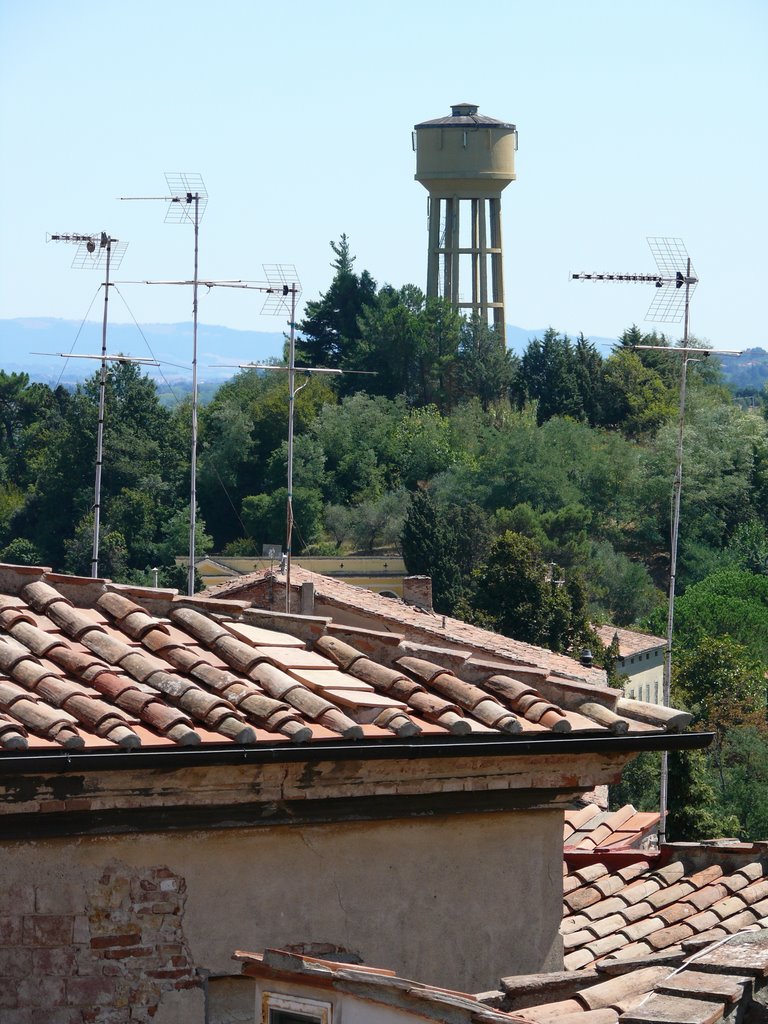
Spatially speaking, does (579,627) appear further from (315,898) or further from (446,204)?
(315,898)

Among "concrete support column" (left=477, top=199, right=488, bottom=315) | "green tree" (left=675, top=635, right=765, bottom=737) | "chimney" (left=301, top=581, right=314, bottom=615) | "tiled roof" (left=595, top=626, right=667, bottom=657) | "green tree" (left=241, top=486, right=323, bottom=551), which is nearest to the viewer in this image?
"chimney" (left=301, top=581, right=314, bottom=615)

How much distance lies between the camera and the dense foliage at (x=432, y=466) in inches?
2368

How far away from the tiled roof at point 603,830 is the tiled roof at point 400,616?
13.6 m

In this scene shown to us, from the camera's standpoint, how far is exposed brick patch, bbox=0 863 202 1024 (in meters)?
4.86

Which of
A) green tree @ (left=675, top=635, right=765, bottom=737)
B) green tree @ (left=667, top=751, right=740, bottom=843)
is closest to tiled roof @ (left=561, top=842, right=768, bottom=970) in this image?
green tree @ (left=667, top=751, right=740, bottom=843)

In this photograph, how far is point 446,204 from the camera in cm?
6862

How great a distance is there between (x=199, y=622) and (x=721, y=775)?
1280 inches

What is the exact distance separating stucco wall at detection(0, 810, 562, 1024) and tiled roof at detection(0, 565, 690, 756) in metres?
0.28

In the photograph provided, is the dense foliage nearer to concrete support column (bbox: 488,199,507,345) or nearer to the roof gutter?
concrete support column (bbox: 488,199,507,345)

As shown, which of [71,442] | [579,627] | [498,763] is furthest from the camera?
[71,442]

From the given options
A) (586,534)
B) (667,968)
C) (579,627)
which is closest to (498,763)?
(667,968)

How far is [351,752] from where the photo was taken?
202 inches

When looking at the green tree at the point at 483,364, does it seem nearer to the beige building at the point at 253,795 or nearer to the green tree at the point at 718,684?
the green tree at the point at 718,684

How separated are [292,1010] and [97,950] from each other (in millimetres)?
737
